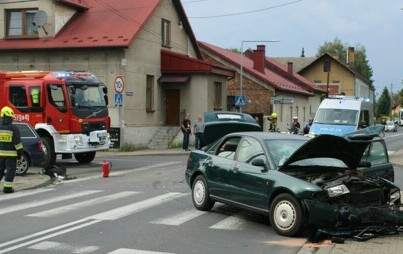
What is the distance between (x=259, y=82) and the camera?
149 ft

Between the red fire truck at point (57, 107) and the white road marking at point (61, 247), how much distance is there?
1084cm

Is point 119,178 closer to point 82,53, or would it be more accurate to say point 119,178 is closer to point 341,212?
point 341,212

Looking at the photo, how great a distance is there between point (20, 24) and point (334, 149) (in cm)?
2553

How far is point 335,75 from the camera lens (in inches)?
3327

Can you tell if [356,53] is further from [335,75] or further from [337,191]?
[337,191]

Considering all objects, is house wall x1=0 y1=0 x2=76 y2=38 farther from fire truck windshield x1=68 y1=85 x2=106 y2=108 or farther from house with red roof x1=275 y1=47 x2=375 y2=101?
house with red roof x1=275 y1=47 x2=375 y2=101

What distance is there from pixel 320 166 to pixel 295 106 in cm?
4711

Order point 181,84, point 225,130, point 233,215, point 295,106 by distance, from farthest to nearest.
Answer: point 295,106
point 181,84
point 225,130
point 233,215

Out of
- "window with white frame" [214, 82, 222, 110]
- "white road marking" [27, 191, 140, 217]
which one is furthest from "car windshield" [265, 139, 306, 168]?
"window with white frame" [214, 82, 222, 110]

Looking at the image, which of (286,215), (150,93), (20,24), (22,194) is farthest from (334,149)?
(20,24)

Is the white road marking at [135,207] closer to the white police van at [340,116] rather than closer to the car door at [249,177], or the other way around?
the car door at [249,177]

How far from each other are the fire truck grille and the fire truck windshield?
623 millimetres

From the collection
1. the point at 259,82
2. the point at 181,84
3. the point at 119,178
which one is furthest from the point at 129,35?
the point at 259,82

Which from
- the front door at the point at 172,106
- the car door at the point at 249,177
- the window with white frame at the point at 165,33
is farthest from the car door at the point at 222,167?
the window with white frame at the point at 165,33
